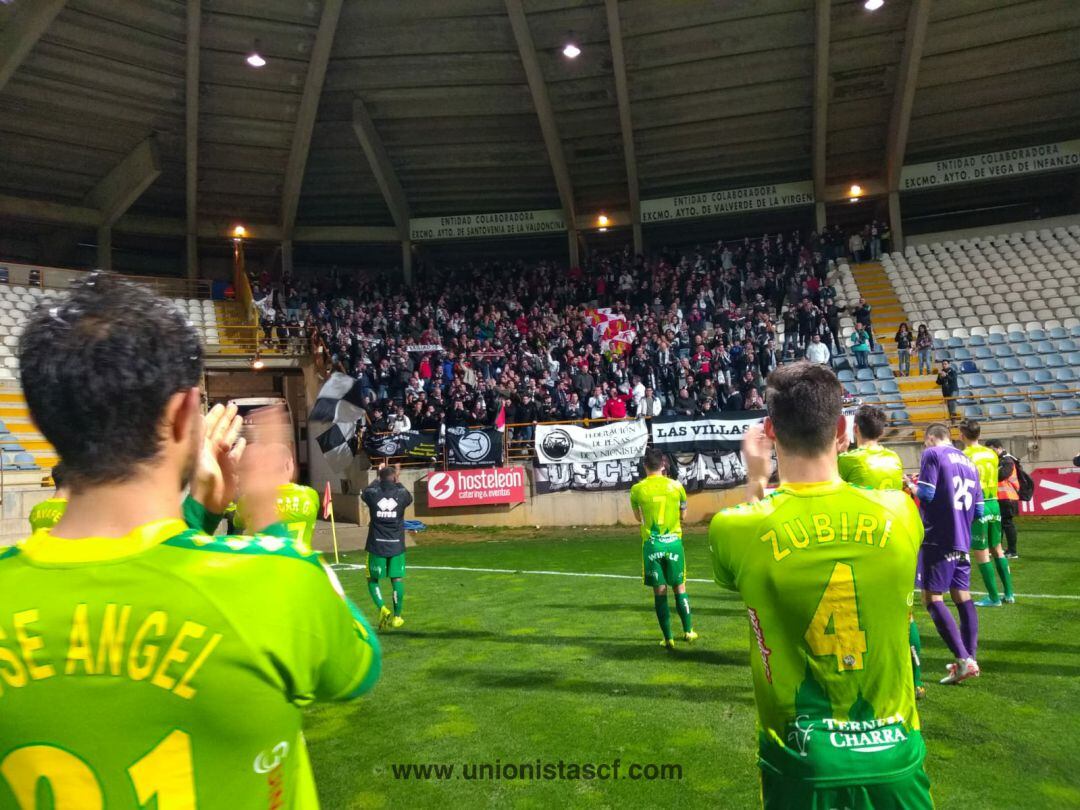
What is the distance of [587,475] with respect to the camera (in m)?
19.8

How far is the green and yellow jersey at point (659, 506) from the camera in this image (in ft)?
26.8

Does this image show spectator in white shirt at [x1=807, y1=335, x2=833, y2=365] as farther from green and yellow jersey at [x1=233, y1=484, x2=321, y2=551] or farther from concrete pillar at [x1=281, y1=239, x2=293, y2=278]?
concrete pillar at [x1=281, y1=239, x2=293, y2=278]

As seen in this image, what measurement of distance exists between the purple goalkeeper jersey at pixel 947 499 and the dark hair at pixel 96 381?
6.42 metres

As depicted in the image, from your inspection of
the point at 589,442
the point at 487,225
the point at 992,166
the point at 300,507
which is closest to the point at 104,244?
the point at 487,225

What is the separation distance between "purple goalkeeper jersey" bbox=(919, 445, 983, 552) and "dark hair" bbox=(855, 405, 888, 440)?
62 cm

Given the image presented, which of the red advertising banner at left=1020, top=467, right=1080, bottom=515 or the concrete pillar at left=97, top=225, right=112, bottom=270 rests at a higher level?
the concrete pillar at left=97, top=225, right=112, bottom=270

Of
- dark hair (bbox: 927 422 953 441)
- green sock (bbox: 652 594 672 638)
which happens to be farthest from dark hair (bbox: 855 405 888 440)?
green sock (bbox: 652 594 672 638)

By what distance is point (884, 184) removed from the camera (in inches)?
1129

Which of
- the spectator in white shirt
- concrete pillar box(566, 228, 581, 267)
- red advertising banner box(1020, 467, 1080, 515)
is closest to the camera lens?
red advertising banner box(1020, 467, 1080, 515)

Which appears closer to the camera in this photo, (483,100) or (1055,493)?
(1055,493)

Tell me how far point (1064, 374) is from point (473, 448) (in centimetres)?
1566

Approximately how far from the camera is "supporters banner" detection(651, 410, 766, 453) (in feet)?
63.4

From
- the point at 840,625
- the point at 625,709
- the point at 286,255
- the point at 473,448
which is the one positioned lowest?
the point at 625,709

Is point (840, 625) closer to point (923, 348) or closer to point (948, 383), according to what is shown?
point (948, 383)
